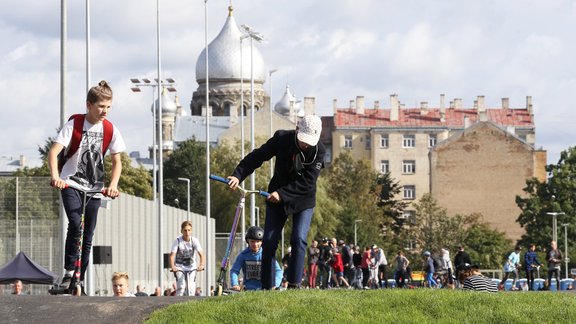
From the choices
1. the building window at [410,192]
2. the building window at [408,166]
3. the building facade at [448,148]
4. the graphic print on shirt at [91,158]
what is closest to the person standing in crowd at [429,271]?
the graphic print on shirt at [91,158]

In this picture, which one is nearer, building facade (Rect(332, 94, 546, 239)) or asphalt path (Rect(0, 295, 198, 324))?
asphalt path (Rect(0, 295, 198, 324))

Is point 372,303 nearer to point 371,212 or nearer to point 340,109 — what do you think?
point 371,212

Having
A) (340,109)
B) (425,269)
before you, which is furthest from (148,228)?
(340,109)

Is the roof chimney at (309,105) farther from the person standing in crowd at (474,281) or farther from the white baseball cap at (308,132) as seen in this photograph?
the white baseball cap at (308,132)

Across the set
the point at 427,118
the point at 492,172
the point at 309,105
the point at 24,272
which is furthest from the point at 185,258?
the point at 309,105

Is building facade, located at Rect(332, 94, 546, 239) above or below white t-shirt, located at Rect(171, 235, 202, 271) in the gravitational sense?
above

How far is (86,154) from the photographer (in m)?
15.9

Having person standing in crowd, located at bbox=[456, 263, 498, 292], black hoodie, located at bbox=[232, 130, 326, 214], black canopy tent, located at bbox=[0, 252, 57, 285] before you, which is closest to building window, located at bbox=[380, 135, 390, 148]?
black canopy tent, located at bbox=[0, 252, 57, 285]

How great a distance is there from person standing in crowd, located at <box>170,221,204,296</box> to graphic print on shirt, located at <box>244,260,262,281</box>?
4.41m

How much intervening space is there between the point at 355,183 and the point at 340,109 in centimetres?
5221

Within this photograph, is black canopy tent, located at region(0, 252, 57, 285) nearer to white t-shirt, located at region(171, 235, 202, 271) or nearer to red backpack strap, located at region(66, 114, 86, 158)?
white t-shirt, located at region(171, 235, 202, 271)

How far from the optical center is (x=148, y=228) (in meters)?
50.8

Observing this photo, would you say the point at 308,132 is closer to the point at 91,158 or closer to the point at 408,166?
the point at 91,158

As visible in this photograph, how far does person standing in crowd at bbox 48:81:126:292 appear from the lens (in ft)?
51.7
